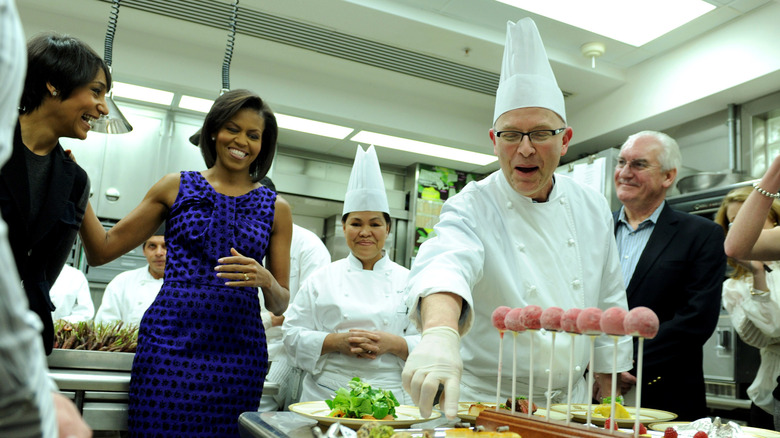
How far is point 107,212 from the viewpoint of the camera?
5.19 metres

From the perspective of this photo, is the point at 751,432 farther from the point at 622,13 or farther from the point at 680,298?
the point at 622,13

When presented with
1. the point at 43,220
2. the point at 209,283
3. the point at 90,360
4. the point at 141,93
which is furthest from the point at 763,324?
the point at 141,93

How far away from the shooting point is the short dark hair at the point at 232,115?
6.22 feet

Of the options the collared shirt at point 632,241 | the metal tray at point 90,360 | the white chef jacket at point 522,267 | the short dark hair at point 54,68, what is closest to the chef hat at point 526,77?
the white chef jacket at point 522,267

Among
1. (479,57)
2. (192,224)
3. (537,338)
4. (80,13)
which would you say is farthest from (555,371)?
(80,13)

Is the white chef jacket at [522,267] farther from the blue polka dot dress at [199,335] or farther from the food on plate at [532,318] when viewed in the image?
the blue polka dot dress at [199,335]

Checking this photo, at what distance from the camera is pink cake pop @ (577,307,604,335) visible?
1.00 metres

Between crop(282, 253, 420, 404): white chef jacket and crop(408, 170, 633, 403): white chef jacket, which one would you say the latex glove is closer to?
crop(408, 170, 633, 403): white chef jacket

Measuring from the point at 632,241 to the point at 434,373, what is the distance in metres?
2.11

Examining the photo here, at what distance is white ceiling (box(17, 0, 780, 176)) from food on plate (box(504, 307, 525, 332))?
3.41m

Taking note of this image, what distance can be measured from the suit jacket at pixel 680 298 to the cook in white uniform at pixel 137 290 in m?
2.92

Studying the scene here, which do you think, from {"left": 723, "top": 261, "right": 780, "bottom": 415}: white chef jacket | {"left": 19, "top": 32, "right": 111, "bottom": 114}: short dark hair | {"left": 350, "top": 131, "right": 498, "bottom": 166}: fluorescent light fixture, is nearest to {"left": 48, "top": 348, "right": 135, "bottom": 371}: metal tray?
{"left": 19, "top": 32, "right": 111, "bottom": 114}: short dark hair

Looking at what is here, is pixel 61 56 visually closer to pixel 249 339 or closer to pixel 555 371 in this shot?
pixel 249 339

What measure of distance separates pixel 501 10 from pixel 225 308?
3.29 m
